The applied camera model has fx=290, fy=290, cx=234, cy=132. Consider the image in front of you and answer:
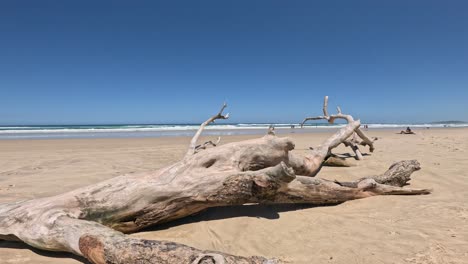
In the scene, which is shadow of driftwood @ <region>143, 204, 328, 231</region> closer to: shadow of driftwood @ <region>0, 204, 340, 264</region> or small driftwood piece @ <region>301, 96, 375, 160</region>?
shadow of driftwood @ <region>0, 204, 340, 264</region>

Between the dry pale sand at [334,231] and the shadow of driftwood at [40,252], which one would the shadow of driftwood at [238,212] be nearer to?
the dry pale sand at [334,231]

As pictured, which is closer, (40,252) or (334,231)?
(40,252)

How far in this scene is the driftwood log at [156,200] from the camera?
2238 mm

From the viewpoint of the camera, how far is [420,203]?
4.05 metres

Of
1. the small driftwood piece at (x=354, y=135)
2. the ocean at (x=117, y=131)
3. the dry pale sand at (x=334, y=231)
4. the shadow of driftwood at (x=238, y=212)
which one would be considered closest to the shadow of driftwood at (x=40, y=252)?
the dry pale sand at (x=334, y=231)

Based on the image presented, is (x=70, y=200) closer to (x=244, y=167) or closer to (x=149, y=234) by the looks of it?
(x=149, y=234)

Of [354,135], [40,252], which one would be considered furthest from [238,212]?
[354,135]

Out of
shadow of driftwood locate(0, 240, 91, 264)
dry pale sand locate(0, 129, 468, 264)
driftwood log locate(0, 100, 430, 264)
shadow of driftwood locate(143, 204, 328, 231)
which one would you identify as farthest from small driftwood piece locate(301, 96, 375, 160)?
shadow of driftwood locate(0, 240, 91, 264)

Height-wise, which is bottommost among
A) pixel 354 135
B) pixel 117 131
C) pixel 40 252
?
pixel 40 252

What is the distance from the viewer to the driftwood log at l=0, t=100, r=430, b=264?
2238 millimetres

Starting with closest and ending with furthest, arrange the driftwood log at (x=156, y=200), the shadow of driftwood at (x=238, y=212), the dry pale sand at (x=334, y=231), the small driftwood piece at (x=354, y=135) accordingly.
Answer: the driftwood log at (x=156, y=200) → the dry pale sand at (x=334, y=231) → the shadow of driftwood at (x=238, y=212) → the small driftwood piece at (x=354, y=135)

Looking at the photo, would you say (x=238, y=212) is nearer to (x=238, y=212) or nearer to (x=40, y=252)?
(x=238, y=212)

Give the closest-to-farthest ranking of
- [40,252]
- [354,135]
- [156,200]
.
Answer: [40,252] < [156,200] < [354,135]

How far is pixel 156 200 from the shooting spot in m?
3.13
